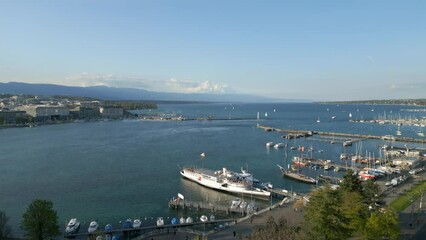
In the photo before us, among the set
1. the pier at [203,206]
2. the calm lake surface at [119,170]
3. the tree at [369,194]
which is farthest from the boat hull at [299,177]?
the tree at [369,194]

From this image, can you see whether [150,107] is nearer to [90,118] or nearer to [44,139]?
[90,118]

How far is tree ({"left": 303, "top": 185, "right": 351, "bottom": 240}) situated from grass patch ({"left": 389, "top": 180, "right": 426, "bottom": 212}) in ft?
17.5

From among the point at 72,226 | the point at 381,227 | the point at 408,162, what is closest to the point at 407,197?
the point at 381,227

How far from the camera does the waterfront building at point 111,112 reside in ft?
255

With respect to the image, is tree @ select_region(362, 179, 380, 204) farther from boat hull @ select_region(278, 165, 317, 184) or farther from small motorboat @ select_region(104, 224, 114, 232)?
small motorboat @ select_region(104, 224, 114, 232)

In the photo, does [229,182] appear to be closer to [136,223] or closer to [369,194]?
[136,223]

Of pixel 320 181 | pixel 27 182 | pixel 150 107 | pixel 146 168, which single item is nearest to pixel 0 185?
pixel 27 182

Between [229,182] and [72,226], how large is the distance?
8211 millimetres

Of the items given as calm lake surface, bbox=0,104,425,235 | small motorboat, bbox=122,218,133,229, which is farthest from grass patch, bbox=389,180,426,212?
small motorboat, bbox=122,218,133,229

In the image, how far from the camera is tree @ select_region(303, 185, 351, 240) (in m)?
9.52

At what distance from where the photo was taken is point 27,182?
21.0 metres

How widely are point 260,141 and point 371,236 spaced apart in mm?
30170

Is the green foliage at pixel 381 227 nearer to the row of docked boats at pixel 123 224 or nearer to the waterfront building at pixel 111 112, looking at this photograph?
the row of docked boats at pixel 123 224

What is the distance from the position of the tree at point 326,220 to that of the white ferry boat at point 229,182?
7955mm
